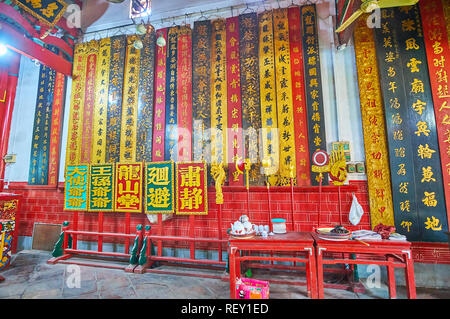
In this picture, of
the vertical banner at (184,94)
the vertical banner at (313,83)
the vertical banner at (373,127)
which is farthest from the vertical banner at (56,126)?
the vertical banner at (373,127)

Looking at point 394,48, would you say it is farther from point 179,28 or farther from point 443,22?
point 179,28

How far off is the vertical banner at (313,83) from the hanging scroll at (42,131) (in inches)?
210

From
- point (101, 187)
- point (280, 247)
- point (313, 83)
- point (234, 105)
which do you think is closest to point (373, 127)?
point (313, 83)

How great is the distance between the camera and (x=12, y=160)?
502 cm

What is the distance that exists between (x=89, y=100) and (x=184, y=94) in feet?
7.15

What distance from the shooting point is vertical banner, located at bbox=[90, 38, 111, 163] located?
4.49 m

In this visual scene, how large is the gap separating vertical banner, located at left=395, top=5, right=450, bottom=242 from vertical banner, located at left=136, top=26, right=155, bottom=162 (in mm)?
4268

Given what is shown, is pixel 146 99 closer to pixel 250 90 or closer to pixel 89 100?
pixel 89 100

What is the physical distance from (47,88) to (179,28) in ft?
11.0

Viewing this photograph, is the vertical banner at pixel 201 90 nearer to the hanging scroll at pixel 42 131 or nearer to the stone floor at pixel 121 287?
the stone floor at pixel 121 287

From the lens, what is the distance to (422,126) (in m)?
3.20

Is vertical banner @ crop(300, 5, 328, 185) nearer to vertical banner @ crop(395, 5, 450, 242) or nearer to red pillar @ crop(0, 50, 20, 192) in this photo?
vertical banner @ crop(395, 5, 450, 242)

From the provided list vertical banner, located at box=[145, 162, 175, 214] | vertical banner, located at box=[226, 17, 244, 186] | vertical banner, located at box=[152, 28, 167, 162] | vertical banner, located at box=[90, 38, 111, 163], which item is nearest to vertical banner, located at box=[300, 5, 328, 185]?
vertical banner, located at box=[226, 17, 244, 186]

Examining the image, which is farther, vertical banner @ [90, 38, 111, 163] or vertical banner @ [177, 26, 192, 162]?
vertical banner @ [90, 38, 111, 163]
